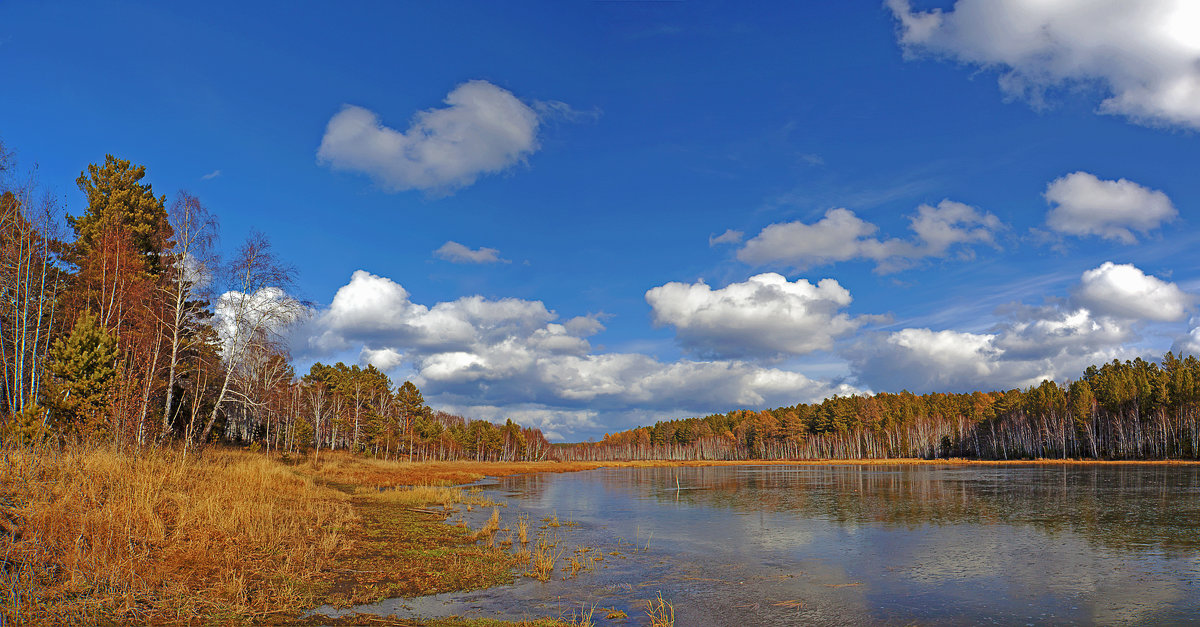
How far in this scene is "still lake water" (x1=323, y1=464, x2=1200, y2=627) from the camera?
13.5 meters

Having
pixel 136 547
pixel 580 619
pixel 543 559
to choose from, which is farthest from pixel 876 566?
pixel 136 547

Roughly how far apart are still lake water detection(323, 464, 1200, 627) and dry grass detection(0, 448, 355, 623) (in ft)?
8.19

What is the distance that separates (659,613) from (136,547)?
10.7m

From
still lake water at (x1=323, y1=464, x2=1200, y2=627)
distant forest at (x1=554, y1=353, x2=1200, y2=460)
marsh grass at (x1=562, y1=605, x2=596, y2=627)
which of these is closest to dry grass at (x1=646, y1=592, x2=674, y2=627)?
still lake water at (x1=323, y1=464, x2=1200, y2=627)

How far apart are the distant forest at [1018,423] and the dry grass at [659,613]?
118 meters

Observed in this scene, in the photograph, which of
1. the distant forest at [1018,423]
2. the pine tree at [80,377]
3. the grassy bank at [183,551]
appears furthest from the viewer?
the distant forest at [1018,423]

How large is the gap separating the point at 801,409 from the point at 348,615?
19541 centimetres

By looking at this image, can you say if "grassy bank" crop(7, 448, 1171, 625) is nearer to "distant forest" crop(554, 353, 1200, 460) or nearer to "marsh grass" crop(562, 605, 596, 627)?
"marsh grass" crop(562, 605, 596, 627)

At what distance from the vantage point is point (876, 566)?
736 inches

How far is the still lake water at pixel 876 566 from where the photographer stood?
44.1 feet

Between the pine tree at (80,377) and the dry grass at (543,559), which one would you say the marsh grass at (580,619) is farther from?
the pine tree at (80,377)

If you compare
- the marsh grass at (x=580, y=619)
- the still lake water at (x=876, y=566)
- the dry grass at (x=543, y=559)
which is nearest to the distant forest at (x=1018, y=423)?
the still lake water at (x=876, y=566)

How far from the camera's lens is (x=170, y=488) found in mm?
16281

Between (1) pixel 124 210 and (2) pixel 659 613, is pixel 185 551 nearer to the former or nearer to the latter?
(2) pixel 659 613
